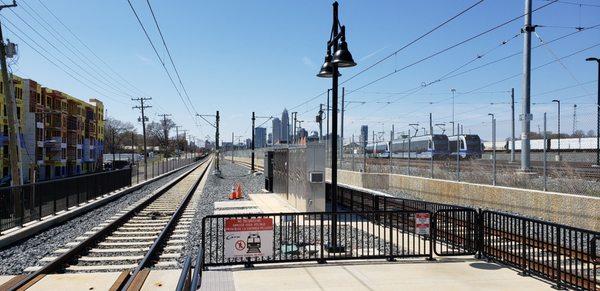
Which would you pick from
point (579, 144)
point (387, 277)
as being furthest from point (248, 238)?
point (579, 144)

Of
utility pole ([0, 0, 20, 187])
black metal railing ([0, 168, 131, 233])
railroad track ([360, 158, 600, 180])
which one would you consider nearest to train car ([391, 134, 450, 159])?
railroad track ([360, 158, 600, 180])

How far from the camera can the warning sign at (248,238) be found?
9.02 m

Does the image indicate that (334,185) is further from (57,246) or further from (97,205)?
(97,205)

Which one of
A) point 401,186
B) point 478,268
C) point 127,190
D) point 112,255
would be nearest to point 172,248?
point 112,255

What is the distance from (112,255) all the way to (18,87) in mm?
63435

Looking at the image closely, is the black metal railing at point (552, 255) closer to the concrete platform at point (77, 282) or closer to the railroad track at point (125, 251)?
the railroad track at point (125, 251)

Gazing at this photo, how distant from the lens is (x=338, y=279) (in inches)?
318

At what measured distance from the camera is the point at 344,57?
10.9m

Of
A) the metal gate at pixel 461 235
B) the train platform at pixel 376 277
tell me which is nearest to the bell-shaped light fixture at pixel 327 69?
the metal gate at pixel 461 235

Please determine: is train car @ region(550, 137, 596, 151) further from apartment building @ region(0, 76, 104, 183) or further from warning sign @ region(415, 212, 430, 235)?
apartment building @ region(0, 76, 104, 183)

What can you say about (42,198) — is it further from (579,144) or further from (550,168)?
(579,144)

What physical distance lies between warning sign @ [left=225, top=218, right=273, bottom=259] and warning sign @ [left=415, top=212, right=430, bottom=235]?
2.82 m

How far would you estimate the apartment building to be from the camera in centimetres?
6600

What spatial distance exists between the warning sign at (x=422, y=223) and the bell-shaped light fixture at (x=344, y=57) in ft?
11.2
